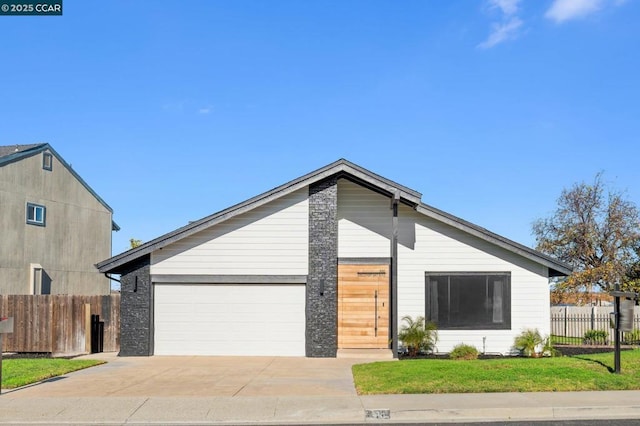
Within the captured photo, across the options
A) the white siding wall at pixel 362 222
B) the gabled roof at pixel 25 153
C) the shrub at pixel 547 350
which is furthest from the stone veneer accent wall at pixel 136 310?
the gabled roof at pixel 25 153

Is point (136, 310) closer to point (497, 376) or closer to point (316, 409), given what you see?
point (316, 409)

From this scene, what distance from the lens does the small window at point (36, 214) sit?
1228 inches

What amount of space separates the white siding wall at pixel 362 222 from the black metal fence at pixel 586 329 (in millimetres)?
8722

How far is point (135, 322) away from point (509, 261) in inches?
427

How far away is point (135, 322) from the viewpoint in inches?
727

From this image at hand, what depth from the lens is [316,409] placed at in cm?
1043

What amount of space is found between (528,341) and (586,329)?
12.4 metres

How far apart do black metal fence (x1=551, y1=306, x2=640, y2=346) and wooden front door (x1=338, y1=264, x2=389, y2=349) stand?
8.25 metres

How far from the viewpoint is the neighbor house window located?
18.9 meters

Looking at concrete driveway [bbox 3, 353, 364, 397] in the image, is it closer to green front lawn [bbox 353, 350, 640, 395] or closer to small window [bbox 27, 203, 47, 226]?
green front lawn [bbox 353, 350, 640, 395]

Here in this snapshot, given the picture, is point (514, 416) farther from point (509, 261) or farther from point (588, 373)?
point (509, 261)

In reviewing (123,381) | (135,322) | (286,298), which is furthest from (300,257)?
(123,381)

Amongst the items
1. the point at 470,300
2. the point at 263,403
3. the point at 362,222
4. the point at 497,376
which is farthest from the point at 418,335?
the point at 263,403

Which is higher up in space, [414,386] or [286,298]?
[286,298]
